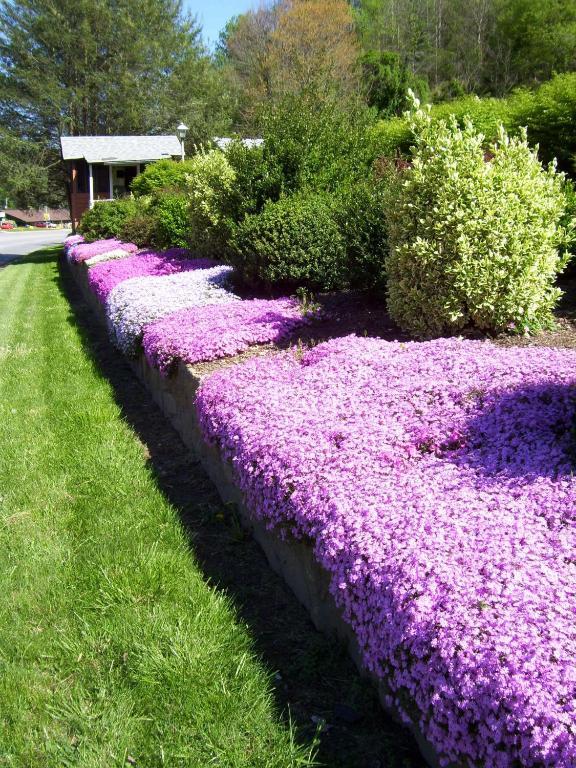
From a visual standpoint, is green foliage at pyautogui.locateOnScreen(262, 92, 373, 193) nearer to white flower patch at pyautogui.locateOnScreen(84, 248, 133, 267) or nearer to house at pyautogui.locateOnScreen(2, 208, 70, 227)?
white flower patch at pyautogui.locateOnScreen(84, 248, 133, 267)

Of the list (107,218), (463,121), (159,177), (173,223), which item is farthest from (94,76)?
(463,121)

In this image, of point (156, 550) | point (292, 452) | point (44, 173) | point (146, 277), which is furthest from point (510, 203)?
point (44, 173)

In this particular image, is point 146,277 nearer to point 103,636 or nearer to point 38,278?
point 103,636

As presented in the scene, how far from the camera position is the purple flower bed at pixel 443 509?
1800 mm

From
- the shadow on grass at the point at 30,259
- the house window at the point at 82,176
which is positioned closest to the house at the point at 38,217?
the house window at the point at 82,176

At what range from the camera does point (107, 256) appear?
1357cm

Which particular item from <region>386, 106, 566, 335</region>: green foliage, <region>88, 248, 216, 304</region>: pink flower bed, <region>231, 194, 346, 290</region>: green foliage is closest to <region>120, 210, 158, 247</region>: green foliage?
<region>88, 248, 216, 304</region>: pink flower bed

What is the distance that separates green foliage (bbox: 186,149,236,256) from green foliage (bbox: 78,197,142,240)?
7.54 metres

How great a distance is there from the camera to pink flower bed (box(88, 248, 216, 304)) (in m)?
10.0

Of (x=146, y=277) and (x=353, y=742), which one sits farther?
(x=146, y=277)

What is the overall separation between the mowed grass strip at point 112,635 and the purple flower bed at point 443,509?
525mm

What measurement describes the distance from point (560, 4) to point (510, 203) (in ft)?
145

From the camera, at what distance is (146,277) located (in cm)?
948

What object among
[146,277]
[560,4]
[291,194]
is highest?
[560,4]
